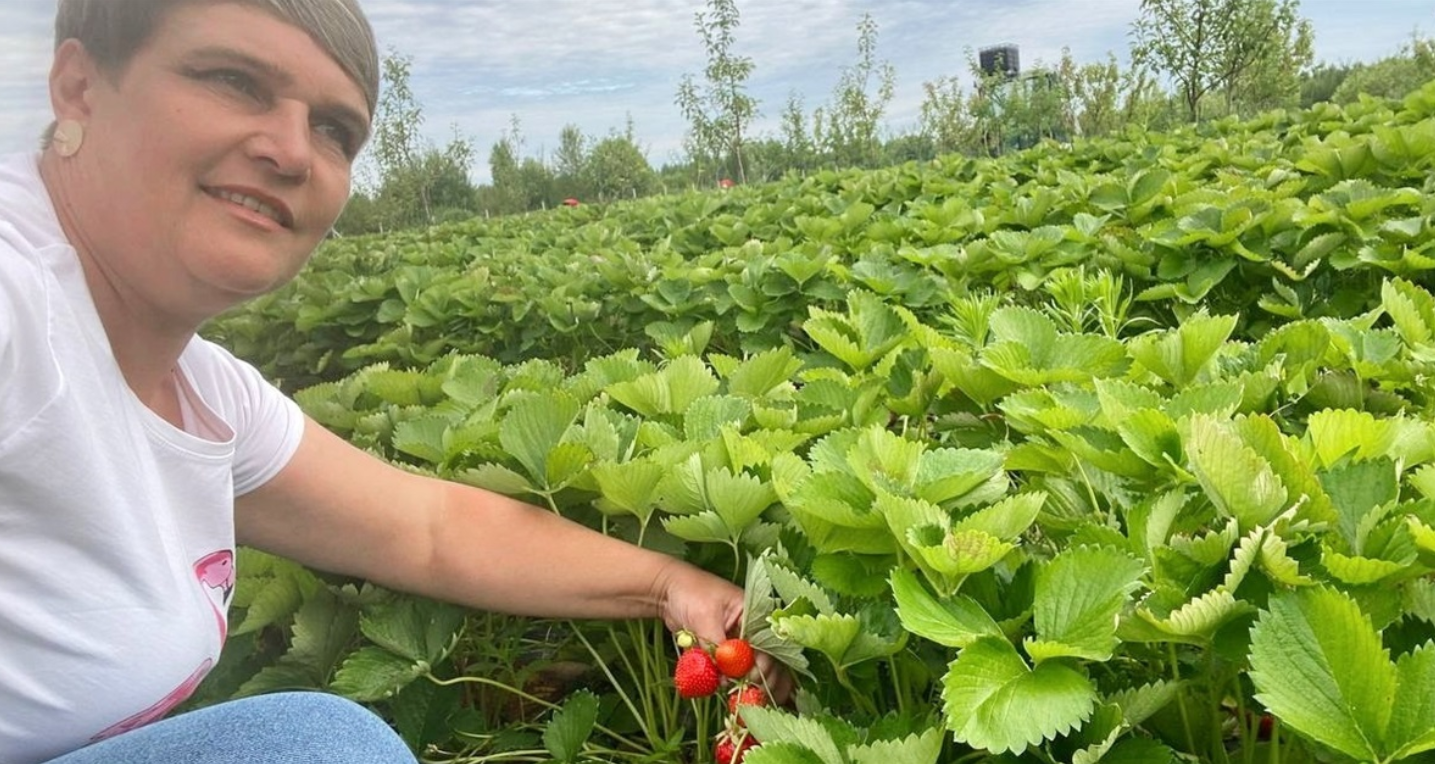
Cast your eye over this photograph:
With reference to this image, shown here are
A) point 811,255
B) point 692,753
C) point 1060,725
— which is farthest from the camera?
point 811,255

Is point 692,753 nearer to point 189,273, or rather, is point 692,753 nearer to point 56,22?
point 189,273

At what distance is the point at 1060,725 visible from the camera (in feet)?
2.29

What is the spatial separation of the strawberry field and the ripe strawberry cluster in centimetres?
2

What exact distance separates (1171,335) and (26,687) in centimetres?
148

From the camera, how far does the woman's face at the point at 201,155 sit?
1059 mm

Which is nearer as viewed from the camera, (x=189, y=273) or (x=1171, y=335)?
(x=189, y=273)

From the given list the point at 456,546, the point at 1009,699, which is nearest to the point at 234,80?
the point at 456,546

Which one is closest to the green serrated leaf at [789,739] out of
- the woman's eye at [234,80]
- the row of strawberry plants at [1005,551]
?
the row of strawberry plants at [1005,551]

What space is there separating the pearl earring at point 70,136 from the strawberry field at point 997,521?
21.7 inches

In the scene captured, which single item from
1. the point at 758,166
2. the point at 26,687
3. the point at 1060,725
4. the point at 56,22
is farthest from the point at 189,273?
the point at 758,166

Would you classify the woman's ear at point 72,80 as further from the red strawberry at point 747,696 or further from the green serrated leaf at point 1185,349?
the green serrated leaf at point 1185,349

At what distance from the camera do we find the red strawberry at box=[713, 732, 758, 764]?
960 millimetres

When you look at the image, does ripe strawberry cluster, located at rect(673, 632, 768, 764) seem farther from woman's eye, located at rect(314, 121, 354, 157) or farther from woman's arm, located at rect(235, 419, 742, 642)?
woman's eye, located at rect(314, 121, 354, 157)

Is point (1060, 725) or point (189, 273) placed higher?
point (189, 273)
